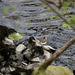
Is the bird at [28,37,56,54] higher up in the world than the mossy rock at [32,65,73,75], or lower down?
lower down

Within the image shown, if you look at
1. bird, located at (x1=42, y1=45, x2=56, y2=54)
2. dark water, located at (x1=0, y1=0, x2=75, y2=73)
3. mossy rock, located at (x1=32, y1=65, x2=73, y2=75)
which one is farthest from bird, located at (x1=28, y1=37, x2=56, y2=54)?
mossy rock, located at (x1=32, y1=65, x2=73, y2=75)

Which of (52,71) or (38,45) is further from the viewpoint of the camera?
(38,45)

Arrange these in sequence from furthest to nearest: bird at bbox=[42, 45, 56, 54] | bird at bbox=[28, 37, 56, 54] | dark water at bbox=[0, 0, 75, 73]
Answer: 1. bird at bbox=[42, 45, 56, 54]
2. dark water at bbox=[0, 0, 75, 73]
3. bird at bbox=[28, 37, 56, 54]

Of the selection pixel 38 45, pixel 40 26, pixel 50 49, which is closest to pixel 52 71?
pixel 38 45

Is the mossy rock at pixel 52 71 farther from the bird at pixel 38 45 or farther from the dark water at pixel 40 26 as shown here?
the bird at pixel 38 45

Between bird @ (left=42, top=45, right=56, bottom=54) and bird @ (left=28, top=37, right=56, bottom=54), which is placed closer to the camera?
bird @ (left=28, top=37, right=56, bottom=54)

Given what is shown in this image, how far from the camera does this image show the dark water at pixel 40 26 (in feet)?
25.6

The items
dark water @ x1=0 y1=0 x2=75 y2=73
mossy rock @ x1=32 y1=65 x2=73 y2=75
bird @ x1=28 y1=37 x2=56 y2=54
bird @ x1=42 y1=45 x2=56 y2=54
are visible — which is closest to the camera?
mossy rock @ x1=32 y1=65 x2=73 y2=75

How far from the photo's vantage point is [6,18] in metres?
12.1

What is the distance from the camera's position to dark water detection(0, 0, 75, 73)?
25.6ft

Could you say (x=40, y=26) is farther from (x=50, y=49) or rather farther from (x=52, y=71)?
(x=52, y=71)

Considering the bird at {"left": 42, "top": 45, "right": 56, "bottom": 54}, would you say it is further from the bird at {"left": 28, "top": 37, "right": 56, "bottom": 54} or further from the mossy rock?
the mossy rock

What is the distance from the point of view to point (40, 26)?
1092cm

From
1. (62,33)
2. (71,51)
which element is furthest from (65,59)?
(62,33)
